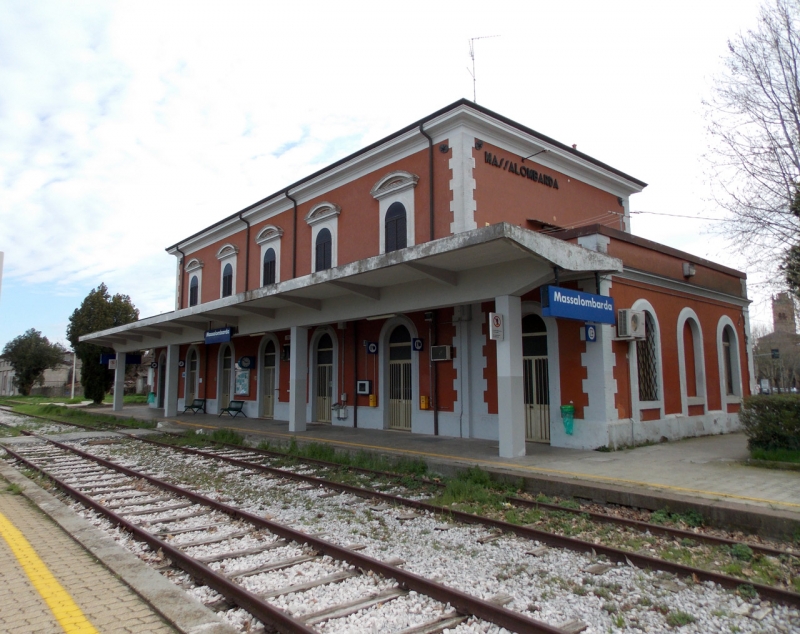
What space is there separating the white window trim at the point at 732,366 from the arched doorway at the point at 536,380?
6.19 metres

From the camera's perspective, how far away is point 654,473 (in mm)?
8820

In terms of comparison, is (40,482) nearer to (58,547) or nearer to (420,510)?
(58,547)

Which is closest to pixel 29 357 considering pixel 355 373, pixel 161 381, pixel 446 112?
pixel 161 381

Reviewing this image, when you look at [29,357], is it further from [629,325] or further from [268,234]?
[629,325]

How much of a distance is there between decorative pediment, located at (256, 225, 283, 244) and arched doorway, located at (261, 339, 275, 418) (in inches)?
155

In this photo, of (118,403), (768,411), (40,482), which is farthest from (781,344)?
(40,482)

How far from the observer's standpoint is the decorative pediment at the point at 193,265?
85.2 feet

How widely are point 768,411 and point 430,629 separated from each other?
8.47 metres

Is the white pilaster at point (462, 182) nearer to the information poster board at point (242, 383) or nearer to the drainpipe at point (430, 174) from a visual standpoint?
the drainpipe at point (430, 174)

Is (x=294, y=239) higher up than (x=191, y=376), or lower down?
higher up

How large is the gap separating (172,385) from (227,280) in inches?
215

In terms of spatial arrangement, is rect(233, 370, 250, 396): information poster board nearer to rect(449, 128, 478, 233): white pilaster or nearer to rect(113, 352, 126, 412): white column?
rect(113, 352, 126, 412): white column

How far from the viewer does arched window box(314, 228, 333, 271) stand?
17969 mm

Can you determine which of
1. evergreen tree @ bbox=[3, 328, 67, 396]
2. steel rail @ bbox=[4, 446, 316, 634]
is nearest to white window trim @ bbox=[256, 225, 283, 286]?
steel rail @ bbox=[4, 446, 316, 634]
